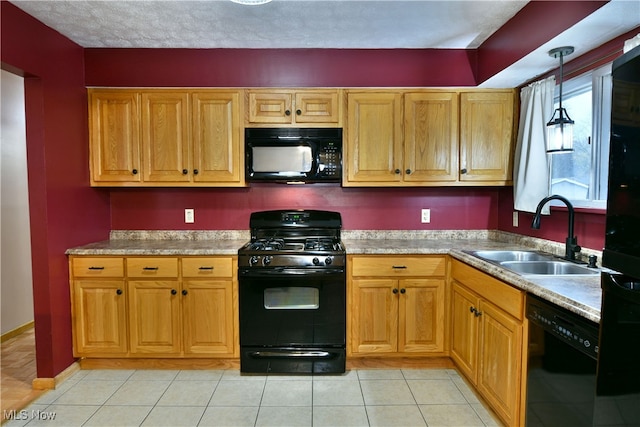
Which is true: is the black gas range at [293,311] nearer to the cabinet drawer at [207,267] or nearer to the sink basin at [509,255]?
the cabinet drawer at [207,267]

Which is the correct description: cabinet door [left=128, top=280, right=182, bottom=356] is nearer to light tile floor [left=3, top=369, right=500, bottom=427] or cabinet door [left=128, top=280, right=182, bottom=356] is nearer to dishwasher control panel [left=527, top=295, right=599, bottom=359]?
light tile floor [left=3, top=369, right=500, bottom=427]

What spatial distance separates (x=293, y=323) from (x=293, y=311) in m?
0.09

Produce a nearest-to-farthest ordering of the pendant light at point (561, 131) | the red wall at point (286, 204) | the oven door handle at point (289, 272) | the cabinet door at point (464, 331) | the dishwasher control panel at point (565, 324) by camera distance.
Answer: the dishwasher control panel at point (565, 324)
the pendant light at point (561, 131)
the cabinet door at point (464, 331)
the oven door handle at point (289, 272)
the red wall at point (286, 204)

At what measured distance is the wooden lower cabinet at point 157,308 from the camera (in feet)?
8.43

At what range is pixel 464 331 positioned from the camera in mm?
2379

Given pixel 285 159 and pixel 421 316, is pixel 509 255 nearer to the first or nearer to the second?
pixel 421 316

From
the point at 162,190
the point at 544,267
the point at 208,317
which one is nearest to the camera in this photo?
the point at 544,267

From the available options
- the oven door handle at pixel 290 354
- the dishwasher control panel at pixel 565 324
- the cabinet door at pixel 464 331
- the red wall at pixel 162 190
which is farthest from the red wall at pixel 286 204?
the dishwasher control panel at pixel 565 324

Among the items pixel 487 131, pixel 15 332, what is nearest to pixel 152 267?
pixel 15 332

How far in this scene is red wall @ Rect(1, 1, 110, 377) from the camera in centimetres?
230

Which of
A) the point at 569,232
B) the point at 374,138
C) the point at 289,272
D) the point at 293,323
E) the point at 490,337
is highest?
the point at 374,138

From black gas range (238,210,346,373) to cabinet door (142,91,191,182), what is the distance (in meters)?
0.89

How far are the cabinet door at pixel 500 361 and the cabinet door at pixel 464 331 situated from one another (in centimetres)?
8

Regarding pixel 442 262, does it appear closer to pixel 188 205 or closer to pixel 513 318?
pixel 513 318
